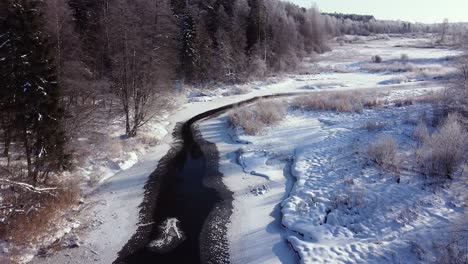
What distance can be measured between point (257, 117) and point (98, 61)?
1296 centimetres

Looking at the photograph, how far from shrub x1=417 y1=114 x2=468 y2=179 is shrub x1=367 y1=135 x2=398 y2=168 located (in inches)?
38.3

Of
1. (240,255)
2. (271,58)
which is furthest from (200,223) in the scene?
(271,58)

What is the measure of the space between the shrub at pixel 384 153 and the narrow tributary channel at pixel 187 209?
6497 millimetres

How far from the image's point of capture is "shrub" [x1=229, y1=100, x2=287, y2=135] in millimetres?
23188

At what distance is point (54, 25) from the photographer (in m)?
16.9

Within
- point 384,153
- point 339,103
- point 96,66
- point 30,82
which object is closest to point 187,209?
point 30,82

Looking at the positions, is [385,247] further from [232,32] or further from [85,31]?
[232,32]

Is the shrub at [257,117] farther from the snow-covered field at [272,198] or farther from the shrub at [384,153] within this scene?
the shrub at [384,153]

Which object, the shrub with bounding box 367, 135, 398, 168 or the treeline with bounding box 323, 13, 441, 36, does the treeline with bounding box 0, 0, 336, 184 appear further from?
the treeline with bounding box 323, 13, 441, 36

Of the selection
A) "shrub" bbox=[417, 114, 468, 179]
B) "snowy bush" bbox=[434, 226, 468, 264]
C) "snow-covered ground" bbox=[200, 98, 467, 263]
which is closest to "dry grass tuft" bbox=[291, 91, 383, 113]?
"snow-covered ground" bbox=[200, 98, 467, 263]

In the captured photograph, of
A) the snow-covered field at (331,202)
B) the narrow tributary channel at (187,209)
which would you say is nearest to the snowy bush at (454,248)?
the snow-covered field at (331,202)

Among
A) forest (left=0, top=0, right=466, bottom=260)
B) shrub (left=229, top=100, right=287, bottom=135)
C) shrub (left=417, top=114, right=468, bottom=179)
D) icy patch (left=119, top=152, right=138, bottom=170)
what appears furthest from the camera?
shrub (left=229, top=100, right=287, bottom=135)

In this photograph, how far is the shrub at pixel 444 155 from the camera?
13.3 metres

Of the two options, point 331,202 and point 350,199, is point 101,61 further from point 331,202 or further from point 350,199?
point 350,199
